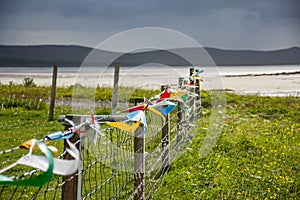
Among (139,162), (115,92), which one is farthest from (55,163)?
(115,92)

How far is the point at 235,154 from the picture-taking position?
777 cm

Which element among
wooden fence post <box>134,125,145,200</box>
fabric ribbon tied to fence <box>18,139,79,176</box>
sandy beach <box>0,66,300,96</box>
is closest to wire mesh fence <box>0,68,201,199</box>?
wooden fence post <box>134,125,145,200</box>

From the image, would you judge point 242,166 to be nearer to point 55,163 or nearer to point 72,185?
point 72,185

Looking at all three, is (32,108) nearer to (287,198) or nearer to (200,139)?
(200,139)

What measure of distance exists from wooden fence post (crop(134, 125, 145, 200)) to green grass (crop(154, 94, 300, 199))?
Answer: 34.5 inches

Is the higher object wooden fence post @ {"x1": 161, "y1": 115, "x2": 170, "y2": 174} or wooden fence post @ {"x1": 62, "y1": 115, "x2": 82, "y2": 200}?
wooden fence post @ {"x1": 62, "y1": 115, "x2": 82, "y2": 200}

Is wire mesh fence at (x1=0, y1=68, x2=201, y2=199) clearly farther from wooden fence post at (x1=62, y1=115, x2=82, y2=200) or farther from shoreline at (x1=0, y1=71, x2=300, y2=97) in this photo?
shoreline at (x1=0, y1=71, x2=300, y2=97)

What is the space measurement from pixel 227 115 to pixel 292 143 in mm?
4049

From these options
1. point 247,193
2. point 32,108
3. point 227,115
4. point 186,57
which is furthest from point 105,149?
point 32,108

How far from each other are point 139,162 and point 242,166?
9.47ft

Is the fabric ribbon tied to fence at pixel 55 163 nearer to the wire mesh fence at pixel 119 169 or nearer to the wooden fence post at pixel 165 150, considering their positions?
the wire mesh fence at pixel 119 169

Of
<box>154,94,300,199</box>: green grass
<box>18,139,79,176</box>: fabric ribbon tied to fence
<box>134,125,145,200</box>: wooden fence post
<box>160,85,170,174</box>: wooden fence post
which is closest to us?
<box>18,139,79,176</box>: fabric ribbon tied to fence

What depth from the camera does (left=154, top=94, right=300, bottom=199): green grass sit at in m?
5.66

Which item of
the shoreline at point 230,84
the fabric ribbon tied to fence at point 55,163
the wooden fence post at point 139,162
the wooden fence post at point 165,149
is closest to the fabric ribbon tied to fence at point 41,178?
the fabric ribbon tied to fence at point 55,163
